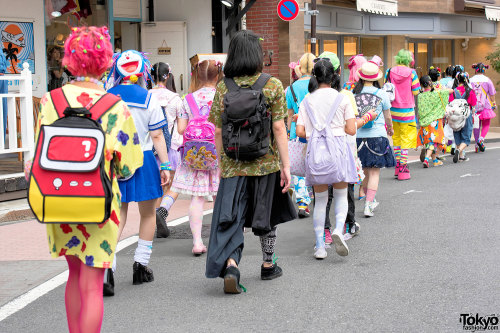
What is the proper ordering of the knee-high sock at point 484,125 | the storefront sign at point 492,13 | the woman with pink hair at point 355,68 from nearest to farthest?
the woman with pink hair at point 355,68, the knee-high sock at point 484,125, the storefront sign at point 492,13

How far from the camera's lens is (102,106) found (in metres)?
4.03

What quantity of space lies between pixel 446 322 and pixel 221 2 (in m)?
13.6

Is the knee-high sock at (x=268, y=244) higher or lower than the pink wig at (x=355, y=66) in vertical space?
lower

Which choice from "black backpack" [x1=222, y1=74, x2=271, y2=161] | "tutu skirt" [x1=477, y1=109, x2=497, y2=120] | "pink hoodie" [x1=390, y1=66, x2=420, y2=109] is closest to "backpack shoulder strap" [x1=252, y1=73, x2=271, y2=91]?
"black backpack" [x1=222, y1=74, x2=271, y2=161]

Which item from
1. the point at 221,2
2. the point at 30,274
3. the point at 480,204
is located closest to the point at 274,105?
the point at 30,274

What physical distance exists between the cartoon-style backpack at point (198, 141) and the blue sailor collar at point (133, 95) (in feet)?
3.74

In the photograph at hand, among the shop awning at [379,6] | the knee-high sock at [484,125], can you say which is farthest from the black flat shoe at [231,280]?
the shop awning at [379,6]

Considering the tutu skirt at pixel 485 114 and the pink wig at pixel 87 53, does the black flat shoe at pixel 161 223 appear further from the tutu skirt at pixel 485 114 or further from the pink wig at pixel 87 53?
the tutu skirt at pixel 485 114

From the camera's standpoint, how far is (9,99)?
10.3 metres

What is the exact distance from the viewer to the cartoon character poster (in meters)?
13.7

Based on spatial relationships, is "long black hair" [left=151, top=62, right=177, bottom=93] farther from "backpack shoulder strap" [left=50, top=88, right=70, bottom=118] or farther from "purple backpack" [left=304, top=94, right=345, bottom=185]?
"backpack shoulder strap" [left=50, top=88, right=70, bottom=118]

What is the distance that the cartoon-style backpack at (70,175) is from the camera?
148 inches

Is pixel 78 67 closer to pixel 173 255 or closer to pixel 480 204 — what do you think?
pixel 173 255

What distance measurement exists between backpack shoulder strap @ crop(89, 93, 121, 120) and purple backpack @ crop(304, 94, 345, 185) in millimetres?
3069
